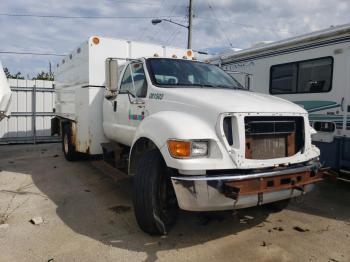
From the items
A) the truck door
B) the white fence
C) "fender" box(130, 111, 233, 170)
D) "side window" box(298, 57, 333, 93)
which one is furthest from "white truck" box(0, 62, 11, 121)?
the white fence

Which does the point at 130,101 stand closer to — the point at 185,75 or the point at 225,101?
the point at 185,75

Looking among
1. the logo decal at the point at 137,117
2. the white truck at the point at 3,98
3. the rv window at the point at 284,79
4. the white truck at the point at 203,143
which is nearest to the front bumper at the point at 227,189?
the white truck at the point at 203,143

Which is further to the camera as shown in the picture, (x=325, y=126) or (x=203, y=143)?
(x=325, y=126)

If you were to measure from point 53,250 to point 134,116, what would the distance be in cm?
226

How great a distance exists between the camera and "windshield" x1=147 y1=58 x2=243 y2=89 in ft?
17.1

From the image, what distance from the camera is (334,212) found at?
5.57 m

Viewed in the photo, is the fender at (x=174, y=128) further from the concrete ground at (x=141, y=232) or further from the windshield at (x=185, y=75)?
the concrete ground at (x=141, y=232)

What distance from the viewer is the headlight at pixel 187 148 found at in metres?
3.79

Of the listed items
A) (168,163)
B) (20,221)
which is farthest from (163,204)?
(20,221)

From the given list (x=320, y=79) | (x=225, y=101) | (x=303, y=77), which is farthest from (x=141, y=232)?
(x=303, y=77)

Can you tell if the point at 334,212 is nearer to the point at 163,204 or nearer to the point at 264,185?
the point at 264,185

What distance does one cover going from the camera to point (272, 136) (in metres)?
4.27

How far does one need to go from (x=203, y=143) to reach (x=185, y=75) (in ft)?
5.99

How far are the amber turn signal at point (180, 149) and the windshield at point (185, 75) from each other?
141 cm
